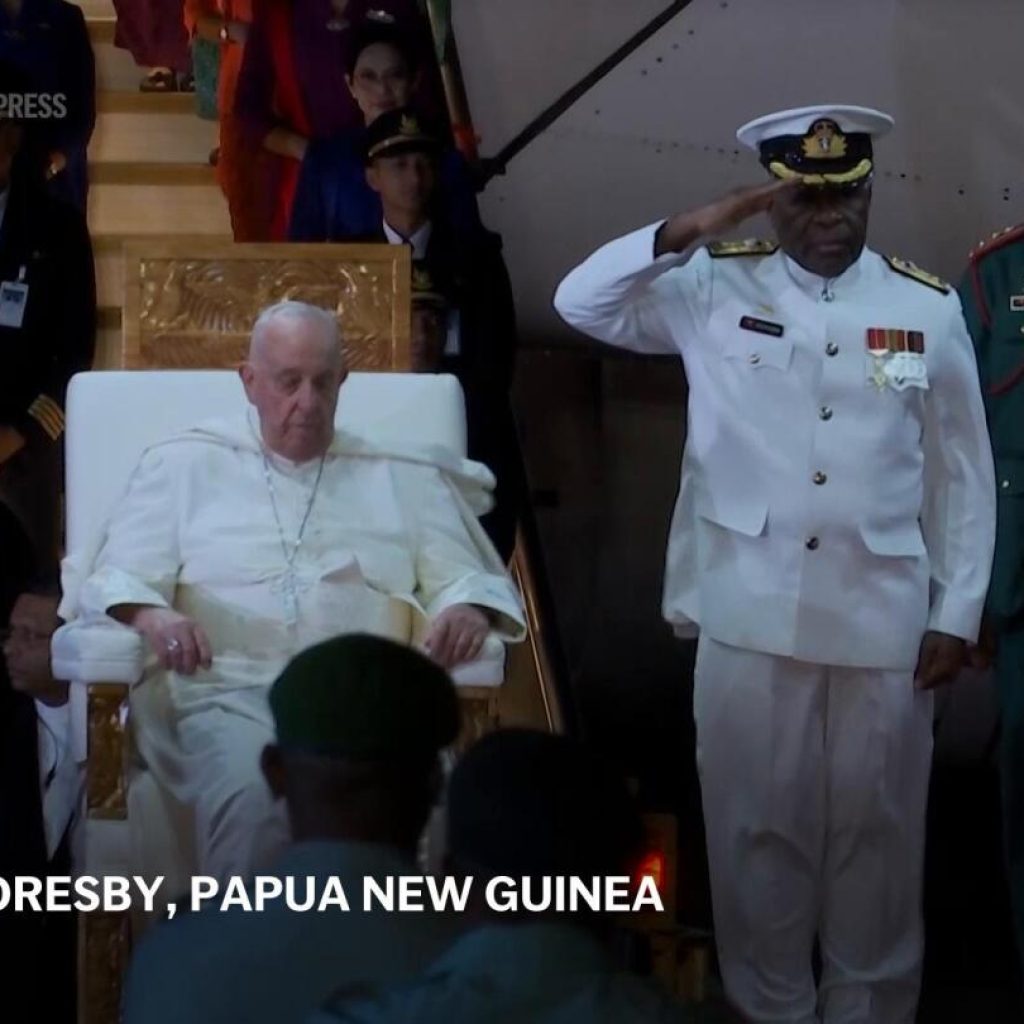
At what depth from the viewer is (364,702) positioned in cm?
208

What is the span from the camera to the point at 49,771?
2674 mm

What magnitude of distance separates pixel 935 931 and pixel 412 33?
154 cm

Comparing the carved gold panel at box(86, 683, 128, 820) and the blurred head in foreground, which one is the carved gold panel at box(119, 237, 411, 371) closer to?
the carved gold panel at box(86, 683, 128, 820)

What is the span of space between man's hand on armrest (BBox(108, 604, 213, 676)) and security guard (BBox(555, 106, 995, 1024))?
72 cm

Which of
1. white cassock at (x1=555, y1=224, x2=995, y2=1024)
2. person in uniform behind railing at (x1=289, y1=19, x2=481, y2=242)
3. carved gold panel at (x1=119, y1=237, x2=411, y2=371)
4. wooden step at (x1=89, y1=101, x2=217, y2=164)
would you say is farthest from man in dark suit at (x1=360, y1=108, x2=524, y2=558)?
wooden step at (x1=89, y1=101, x2=217, y2=164)

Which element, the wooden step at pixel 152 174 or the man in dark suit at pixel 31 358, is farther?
the wooden step at pixel 152 174

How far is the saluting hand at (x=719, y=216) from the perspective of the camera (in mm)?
2746

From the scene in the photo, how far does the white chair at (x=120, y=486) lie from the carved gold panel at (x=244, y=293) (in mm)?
99

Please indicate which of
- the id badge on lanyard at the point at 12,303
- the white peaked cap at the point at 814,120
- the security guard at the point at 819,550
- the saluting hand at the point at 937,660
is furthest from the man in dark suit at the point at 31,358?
the saluting hand at the point at 937,660

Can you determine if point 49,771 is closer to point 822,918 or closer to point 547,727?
point 547,727

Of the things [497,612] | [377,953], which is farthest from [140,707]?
[377,953]

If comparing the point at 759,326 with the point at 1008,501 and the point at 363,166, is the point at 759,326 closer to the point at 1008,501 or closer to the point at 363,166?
the point at 1008,501

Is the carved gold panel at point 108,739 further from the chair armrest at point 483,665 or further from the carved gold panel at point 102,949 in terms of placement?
the chair armrest at point 483,665

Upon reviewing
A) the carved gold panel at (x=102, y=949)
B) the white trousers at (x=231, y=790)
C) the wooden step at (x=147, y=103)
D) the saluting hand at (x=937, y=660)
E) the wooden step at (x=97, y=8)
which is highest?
the wooden step at (x=97, y=8)
